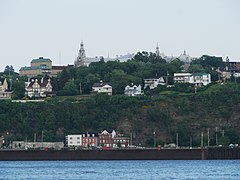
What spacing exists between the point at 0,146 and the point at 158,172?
61.1 metres

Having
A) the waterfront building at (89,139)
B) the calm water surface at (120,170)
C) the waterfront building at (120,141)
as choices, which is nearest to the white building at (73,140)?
the waterfront building at (89,139)

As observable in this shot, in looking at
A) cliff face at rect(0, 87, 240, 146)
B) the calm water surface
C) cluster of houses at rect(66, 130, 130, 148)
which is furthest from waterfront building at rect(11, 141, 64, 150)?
the calm water surface

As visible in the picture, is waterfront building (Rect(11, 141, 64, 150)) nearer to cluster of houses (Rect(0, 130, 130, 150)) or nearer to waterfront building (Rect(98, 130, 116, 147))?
cluster of houses (Rect(0, 130, 130, 150))

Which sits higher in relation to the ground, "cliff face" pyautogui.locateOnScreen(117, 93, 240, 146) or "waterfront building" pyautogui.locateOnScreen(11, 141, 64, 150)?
"cliff face" pyautogui.locateOnScreen(117, 93, 240, 146)

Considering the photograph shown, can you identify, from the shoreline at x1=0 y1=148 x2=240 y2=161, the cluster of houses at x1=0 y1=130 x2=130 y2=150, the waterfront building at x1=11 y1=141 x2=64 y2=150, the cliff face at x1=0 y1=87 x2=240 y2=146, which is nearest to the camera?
the shoreline at x1=0 y1=148 x2=240 y2=161

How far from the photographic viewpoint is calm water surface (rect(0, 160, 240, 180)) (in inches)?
4860

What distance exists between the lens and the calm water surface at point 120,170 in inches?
4860

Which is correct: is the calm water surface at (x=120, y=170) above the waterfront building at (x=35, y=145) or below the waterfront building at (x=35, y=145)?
below

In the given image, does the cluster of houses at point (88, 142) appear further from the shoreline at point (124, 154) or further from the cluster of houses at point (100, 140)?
the shoreline at point (124, 154)

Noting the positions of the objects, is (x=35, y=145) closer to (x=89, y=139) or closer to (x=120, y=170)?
(x=89, y=139)

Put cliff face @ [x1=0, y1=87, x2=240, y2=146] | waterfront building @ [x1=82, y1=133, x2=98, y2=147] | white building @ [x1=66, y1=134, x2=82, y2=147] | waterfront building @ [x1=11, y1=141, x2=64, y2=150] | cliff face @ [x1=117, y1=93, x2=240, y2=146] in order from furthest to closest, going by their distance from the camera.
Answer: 1. cliff face @ [x1=0, y1=87, x2=240, y2=146]
2. cliff face @ [x1=117, y1=93, x2=240, y2=146]
3. white building @ [x1=66, y1=134, x2=82, y2=147]
4. waterfront building @ [x1=82, y1=133, x2=98, y2=147]
5. waterfront building @ [x1=11, y1=141, x2=64, y2=150]

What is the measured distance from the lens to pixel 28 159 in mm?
164625

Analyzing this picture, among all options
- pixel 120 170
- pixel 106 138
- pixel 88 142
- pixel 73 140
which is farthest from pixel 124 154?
pixel 120 170

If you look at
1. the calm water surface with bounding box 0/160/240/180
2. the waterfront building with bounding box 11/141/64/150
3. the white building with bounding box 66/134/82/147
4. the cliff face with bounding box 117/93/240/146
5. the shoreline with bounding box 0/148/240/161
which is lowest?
the calm water surface with bounding box 0/160/240/180
